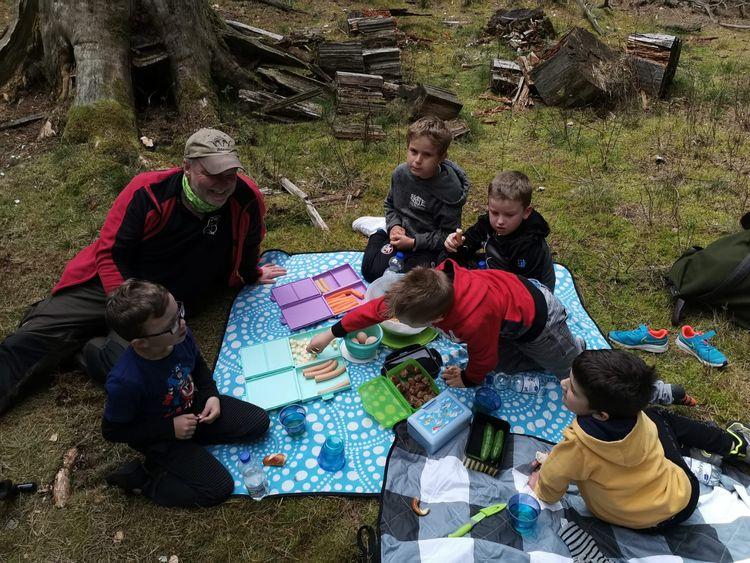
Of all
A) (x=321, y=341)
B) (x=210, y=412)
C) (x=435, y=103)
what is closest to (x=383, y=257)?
(x=321, y=341)

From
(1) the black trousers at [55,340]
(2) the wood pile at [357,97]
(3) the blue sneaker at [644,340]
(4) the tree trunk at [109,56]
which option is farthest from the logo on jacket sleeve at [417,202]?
(4) the tree trunk at [109,56]

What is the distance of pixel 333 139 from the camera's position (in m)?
6.65

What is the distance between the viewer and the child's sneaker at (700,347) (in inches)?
143

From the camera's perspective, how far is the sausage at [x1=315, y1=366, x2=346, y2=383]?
3.48m

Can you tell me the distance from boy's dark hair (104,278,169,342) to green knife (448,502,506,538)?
194cm

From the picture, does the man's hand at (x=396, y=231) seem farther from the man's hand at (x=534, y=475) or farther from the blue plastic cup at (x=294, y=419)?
the man's hand at (x=534, y=475)

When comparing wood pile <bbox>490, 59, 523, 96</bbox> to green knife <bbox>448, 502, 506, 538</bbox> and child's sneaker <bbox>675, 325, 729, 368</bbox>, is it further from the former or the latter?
green knife <bbox>448, 502, 506, 538</bbox>

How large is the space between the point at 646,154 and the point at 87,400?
684 centimetres

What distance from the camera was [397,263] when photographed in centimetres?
418

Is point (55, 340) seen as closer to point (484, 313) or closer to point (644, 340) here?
point (484, 313)

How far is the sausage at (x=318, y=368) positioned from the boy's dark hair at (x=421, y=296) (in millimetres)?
992

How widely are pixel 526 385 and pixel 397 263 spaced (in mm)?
1472

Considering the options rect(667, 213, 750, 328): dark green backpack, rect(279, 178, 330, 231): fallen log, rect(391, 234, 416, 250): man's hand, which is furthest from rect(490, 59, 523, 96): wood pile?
rect(391, 234, 416, 250): man's hand

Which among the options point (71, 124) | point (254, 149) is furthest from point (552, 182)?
point (71, 124)
